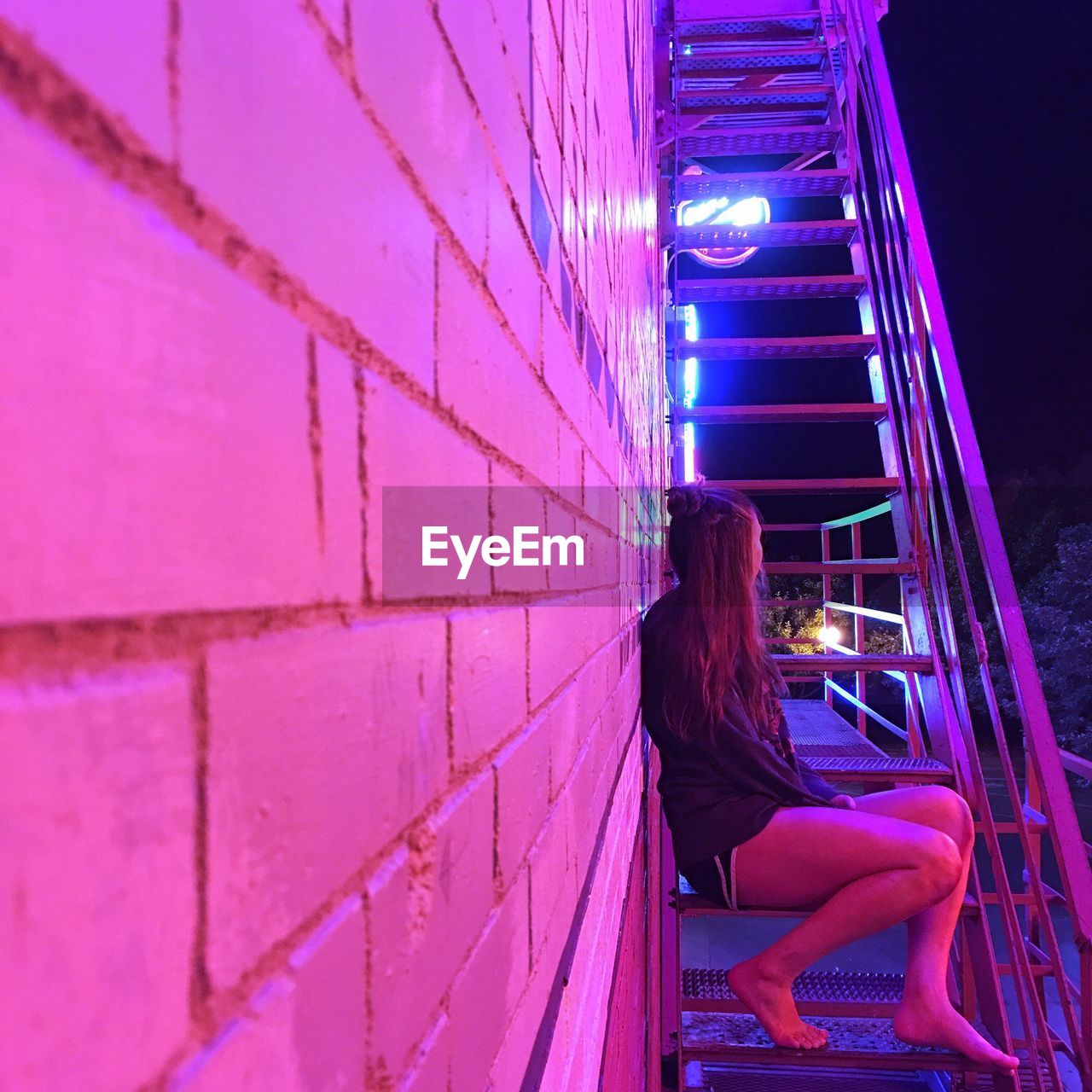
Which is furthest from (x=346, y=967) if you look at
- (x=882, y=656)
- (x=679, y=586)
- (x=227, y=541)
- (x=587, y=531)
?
(x=882, y=656)

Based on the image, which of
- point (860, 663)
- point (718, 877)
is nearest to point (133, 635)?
point (718, 877)

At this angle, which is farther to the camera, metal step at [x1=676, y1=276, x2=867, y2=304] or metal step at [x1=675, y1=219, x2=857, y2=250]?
metal step at [x1=675, y1=219, x2=857, y2=250]

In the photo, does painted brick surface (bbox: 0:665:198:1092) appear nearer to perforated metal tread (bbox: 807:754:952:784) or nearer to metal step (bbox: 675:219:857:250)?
perforated metal tread (bbox: 807:754:952:784)

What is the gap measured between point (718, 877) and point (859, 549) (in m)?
3.14

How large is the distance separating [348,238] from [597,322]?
967 millimetres

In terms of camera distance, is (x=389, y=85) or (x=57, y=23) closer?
(x=57, y=23)

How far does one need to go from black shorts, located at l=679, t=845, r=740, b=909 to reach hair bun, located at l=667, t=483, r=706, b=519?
96 cm

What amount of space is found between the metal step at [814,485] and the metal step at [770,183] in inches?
67.4

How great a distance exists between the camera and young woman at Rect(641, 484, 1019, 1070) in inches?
80.7

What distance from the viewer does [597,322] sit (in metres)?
1.29

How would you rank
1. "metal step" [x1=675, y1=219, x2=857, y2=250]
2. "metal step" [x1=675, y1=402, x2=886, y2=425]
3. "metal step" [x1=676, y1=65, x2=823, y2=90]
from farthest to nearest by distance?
"metal step" [x1=676, y1=65, x2=823, y2=90] < "metal step" [x1=675, y1=219, x2=857, y2=250] < "metal step" [x1=675, y1=402, x2=886, y2=425]

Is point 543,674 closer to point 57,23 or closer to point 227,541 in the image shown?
point 227,541

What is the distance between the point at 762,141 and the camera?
439 centimetres

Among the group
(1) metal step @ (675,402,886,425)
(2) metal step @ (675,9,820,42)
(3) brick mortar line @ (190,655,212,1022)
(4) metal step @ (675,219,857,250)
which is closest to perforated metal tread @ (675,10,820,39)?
(2) metal step @ (675,9,820,42)
